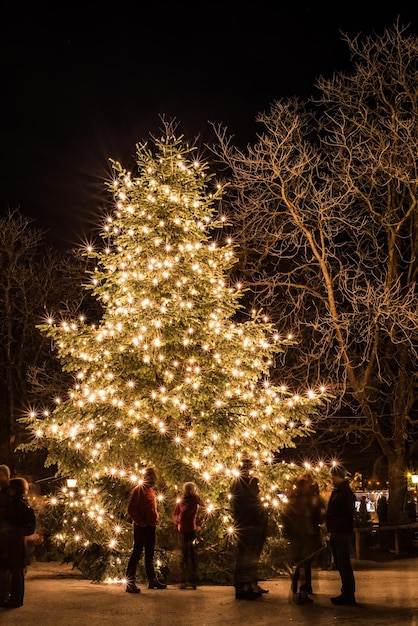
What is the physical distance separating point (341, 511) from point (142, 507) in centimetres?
298

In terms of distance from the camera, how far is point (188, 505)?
12914mm

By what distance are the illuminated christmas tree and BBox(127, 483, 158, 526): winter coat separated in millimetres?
1912

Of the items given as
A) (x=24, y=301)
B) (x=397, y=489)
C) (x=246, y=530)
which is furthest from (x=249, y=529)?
(x=24, y=301)

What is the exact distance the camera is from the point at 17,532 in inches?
395

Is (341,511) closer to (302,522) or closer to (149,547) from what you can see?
(302,522)

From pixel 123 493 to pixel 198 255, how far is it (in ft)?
14.9

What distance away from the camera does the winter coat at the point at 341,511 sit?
10938 mm

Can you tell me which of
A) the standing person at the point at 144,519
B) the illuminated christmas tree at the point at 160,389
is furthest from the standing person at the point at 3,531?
the illuminated christmas tree at the point at 160,389

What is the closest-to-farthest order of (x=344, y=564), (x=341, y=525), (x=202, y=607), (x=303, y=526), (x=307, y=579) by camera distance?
(x=202, y=607) < (x=344, y=564) < (x=341, y=525) < (x=303, y=526) < (x=307, y=579)

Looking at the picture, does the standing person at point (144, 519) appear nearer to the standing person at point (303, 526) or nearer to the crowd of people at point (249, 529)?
the crowd of people at point (249, 529)

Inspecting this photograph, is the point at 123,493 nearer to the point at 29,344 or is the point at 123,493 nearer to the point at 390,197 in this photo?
the point at 390,197

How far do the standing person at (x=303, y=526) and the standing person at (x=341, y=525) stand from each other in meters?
0.36

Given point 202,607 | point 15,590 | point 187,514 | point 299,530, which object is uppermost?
point 187,514

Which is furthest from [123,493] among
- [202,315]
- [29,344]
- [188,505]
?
[29,344]
